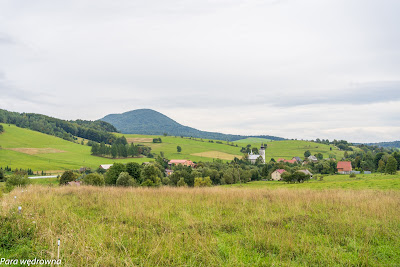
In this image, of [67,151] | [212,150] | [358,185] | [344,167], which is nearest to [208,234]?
[358,185]

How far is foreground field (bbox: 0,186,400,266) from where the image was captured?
5.00m

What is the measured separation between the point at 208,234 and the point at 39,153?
13176 cm

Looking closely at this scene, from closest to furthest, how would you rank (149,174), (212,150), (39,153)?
(149,174) < (39,153) < (212,150)

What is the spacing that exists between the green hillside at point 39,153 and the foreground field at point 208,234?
101 m

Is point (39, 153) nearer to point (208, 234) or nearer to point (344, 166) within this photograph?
point (344, 166)

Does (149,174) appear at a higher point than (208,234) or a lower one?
lower

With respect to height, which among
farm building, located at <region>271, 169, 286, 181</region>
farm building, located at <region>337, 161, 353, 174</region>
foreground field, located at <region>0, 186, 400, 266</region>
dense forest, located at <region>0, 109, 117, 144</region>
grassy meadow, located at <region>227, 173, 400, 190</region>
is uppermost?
dense forest, located at <region>0, 109, 117, 144</region>

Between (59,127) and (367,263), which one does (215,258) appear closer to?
(367,263)

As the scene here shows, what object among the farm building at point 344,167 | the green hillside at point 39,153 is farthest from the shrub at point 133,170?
the farm building at point 344,167

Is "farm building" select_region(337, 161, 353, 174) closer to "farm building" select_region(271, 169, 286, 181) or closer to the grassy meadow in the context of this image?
"farm building" select_region(271, 169, 286, 181)

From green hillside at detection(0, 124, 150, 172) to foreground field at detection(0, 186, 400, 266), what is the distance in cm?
10062

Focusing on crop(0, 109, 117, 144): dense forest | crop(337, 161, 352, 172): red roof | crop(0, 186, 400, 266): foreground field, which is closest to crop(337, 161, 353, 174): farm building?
crop(337, 161, 352, 172): red roof

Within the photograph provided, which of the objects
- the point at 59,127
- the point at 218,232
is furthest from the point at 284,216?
the point at 59,127

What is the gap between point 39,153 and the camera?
115688mm
